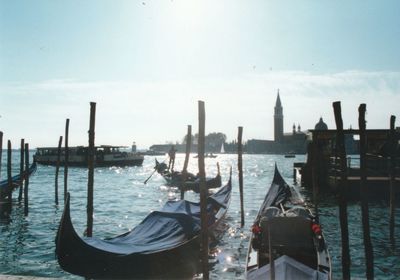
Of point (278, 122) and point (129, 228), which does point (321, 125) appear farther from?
point (129, 228)

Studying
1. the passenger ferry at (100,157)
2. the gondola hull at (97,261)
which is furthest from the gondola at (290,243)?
the passenger ferry at (100,157)

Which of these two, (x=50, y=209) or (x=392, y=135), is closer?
(x=392, y=135)

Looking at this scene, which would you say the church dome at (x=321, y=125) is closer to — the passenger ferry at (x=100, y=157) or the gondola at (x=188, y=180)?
the passenger ferry at (x=100, y=157)

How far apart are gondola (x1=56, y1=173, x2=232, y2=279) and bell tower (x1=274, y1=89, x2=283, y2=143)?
125487 mm

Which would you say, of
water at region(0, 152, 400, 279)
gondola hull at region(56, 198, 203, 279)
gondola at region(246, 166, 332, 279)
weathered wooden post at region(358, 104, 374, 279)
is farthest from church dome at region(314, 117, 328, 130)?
gondola hull at region(56, 198, 203, 279)

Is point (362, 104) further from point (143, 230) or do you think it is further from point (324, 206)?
point (324, 206)

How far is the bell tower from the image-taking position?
131 metres

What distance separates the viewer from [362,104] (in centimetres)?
843

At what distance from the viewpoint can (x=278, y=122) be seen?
133 meters

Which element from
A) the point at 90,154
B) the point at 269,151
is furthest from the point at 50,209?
the point at 269,151

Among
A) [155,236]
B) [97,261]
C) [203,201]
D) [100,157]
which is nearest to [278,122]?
[100,157]

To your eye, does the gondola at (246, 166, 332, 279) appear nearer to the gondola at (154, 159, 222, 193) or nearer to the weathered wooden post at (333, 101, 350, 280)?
the weathered wooden post at (333, 101, 350, 280)

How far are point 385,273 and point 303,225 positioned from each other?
318 cm

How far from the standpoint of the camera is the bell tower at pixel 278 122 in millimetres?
131250
